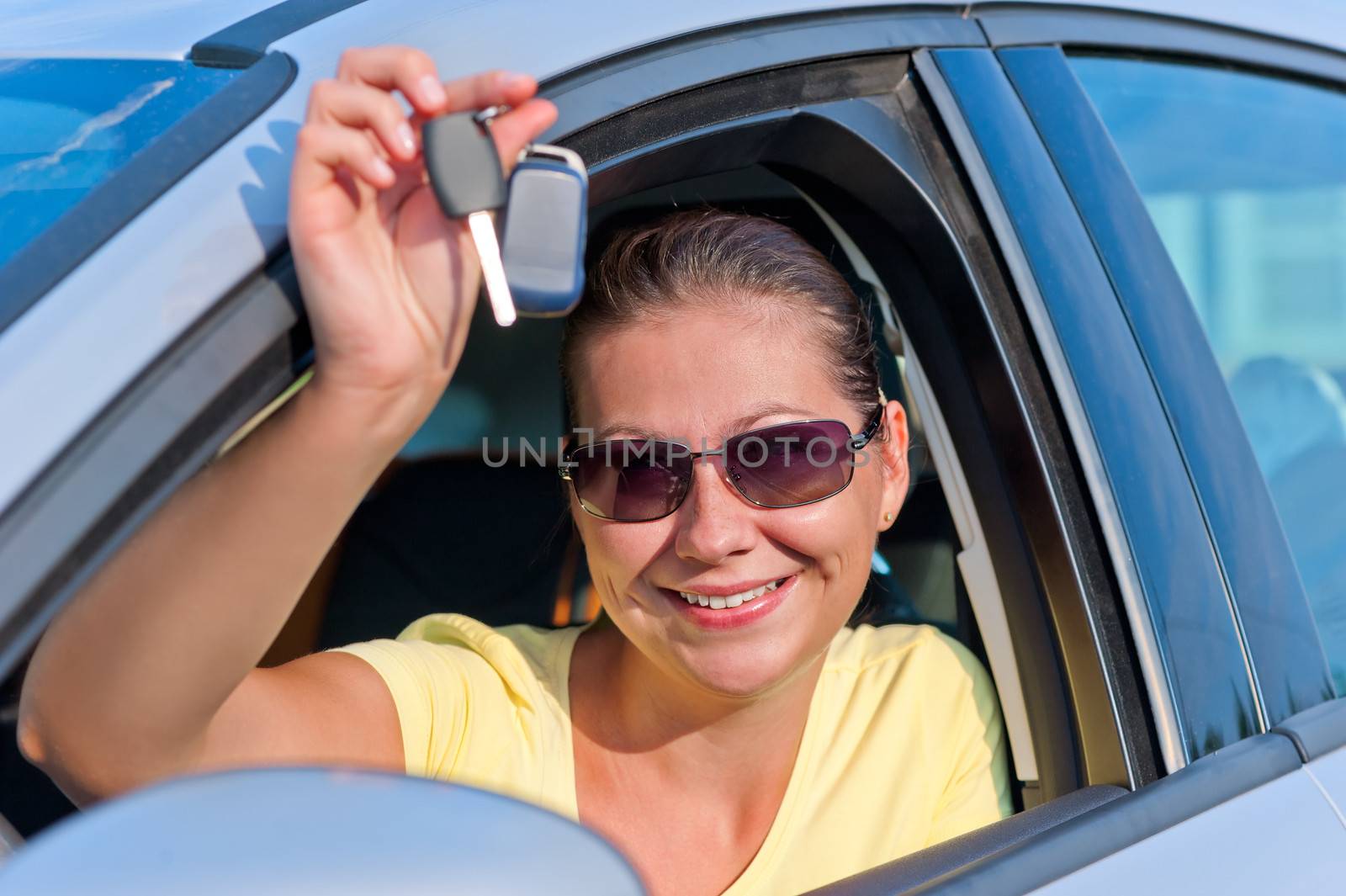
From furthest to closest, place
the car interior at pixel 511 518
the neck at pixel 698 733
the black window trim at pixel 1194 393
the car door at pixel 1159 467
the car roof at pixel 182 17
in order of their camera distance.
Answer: the car interior at pixel 511 518
the neck at pixel 698 733
the black window trim at pixel 1194 393
the car door at pixel 1159 467
the car roof at pixel 182 17

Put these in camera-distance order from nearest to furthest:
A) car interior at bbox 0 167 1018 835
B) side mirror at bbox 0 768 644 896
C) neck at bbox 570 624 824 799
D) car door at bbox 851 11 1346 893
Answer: side mirror at bbox 0 768 644 896
car door at bbox 851 11 1346 893
neck at bbox 570 624 824 799
car interior at bbox 0 167 1018 835

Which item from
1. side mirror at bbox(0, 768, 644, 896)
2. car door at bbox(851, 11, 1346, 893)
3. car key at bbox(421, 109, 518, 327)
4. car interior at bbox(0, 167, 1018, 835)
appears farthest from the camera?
car interior at bbox(0, 167, 1018, 835)

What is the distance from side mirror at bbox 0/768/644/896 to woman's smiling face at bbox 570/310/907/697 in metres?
0.82

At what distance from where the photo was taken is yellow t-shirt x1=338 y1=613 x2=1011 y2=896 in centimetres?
170

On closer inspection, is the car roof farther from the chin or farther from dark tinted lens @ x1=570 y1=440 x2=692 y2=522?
the chin

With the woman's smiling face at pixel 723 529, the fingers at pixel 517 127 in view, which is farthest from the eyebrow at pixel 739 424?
the fingers at pixel 517 127

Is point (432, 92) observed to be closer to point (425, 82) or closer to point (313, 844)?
point (425, 82)

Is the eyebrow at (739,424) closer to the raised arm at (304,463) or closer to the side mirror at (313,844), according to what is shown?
the raised arm at (304,463)

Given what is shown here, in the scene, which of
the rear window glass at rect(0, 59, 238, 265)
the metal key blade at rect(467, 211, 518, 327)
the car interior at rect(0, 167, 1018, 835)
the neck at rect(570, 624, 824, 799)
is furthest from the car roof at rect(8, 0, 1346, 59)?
the neck at rect(570, 624, 824, 799)

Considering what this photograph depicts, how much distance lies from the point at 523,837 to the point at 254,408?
1.44 ft

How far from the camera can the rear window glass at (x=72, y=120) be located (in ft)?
3.53

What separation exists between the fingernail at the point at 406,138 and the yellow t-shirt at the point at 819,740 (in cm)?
83

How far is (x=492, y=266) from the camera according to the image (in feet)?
3.51

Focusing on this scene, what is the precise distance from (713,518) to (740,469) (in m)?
0.07
